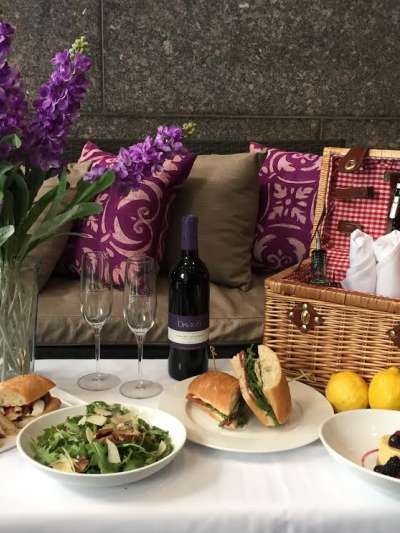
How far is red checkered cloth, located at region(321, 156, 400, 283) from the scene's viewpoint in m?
1.57

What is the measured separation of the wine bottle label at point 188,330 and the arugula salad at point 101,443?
227mm

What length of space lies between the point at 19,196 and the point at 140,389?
426 mm

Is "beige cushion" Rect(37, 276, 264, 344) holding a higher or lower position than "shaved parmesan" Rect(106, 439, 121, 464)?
lower

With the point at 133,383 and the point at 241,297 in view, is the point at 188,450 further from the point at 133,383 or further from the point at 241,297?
the point at 241,297

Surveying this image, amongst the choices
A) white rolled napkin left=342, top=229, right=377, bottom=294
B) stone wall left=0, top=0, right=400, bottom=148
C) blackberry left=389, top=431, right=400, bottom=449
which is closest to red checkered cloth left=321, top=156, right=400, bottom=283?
white rolled napkin left=342, top=229, right=377, bottom=294

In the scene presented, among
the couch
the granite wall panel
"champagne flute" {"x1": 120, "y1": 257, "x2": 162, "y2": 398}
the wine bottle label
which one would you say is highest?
the granite wall panel

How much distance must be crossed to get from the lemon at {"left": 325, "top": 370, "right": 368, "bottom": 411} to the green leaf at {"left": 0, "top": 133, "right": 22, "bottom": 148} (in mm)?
686

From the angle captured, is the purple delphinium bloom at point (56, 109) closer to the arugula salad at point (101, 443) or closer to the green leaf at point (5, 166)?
the green leaf at point (5, 166)

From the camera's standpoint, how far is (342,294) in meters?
1.24

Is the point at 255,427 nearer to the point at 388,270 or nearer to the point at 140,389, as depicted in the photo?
the point at 140,389

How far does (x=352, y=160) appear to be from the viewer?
1.54 metres

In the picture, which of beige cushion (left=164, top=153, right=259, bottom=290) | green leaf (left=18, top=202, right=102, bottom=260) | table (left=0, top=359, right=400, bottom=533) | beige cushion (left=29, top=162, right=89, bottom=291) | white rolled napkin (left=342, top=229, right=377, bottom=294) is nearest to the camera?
table (left=0, top=359, right=400, bottom=533)

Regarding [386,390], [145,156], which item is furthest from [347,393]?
[145,156]

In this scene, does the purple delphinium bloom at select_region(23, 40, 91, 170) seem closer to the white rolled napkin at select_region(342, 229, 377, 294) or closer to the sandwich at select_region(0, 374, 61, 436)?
the sandwich at select_region(0, 374, 61, 436)
